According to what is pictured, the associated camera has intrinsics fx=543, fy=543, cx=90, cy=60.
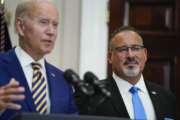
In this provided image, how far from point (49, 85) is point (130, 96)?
2.21 feet

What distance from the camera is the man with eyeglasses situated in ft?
Result: 10.5

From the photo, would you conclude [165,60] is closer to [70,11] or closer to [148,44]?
[148,44]

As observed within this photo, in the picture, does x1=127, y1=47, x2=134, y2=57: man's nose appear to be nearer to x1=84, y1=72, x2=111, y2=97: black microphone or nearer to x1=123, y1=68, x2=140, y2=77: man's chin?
x1=123, y1=68, x2=140, y2=77: man's chin

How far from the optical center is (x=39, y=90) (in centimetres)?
272

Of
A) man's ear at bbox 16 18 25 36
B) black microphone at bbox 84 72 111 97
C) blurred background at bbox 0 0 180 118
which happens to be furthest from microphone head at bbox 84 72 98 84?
blurred background at bbox 0 0 180 118

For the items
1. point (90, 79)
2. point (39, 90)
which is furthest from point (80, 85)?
point (39, 90)

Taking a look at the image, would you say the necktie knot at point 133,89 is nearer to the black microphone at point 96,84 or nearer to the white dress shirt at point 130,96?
the white dress shirt at point 130,96

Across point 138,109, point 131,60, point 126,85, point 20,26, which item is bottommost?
point 138,109

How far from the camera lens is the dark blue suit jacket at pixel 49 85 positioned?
2.66 m

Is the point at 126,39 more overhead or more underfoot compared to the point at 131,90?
more overhead

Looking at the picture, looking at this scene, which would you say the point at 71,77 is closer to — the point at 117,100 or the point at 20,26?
the point at 20,26

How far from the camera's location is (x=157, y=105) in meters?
3.23

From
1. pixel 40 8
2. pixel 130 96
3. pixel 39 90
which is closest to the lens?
pixel 39 90

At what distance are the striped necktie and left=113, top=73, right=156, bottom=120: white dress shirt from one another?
67 centimetres
